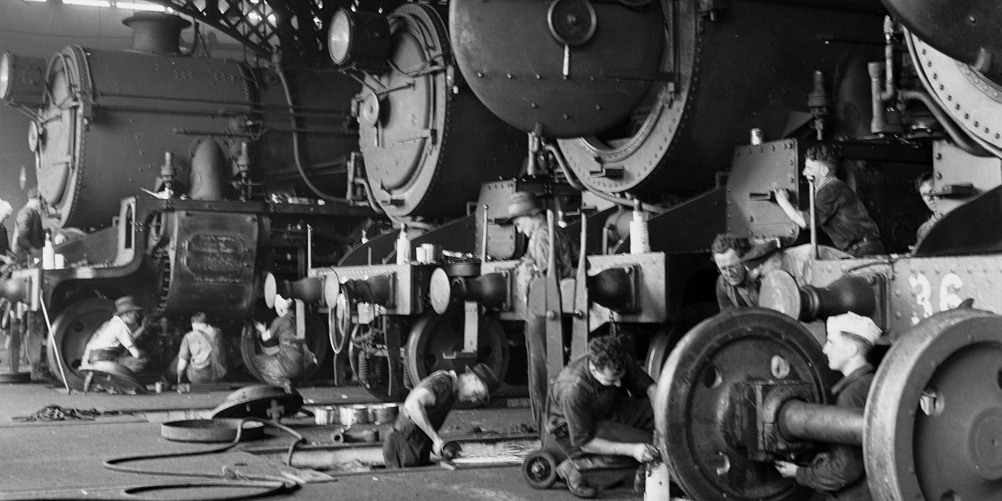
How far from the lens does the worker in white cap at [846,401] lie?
13.4ft

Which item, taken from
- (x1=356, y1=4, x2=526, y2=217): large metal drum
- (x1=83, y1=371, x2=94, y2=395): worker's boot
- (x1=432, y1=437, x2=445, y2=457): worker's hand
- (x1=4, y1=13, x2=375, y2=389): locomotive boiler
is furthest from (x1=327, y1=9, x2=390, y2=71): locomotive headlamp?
(x1=432, y1=437, x2=445, y2=457): worker's hand

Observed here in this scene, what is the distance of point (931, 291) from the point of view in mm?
4730

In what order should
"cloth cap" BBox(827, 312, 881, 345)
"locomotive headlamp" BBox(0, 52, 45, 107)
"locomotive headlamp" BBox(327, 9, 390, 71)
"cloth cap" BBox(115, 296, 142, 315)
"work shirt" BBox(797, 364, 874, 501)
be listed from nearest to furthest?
"work shirt" BBox(797, 364, 874, 501) < "cloth cap" BBox(827, 312, 881, 345) < "locomotive headlamp" BBox(327, 9, 390, 71) < "cloth cap" BBox(115, 296, 142, 315) < "locomotive headlamp" BBox(0, 52, 45, 107)

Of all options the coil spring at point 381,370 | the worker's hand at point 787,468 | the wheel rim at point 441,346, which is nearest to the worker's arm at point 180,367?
the coil spring at point 381,370

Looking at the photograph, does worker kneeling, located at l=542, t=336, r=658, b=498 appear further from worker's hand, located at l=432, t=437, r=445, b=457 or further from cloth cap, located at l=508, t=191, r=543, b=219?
cloth cap, located at l=508, t=191, r=543, b=219

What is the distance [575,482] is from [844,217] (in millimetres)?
2003

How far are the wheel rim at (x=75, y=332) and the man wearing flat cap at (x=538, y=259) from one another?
231 inches

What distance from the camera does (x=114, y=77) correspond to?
12250mm

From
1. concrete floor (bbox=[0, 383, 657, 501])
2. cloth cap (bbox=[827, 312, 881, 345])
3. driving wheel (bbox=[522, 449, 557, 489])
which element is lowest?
concrete floor (bbox=[0, 383, 657, 501])

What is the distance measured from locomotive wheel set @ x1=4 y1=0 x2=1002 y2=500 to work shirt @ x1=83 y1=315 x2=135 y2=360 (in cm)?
48

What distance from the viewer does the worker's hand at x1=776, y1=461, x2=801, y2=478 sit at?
4398mm

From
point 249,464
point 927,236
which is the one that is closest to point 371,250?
point 249,464

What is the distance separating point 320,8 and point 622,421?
327 inches

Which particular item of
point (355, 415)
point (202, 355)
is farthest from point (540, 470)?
point (202, 355)
